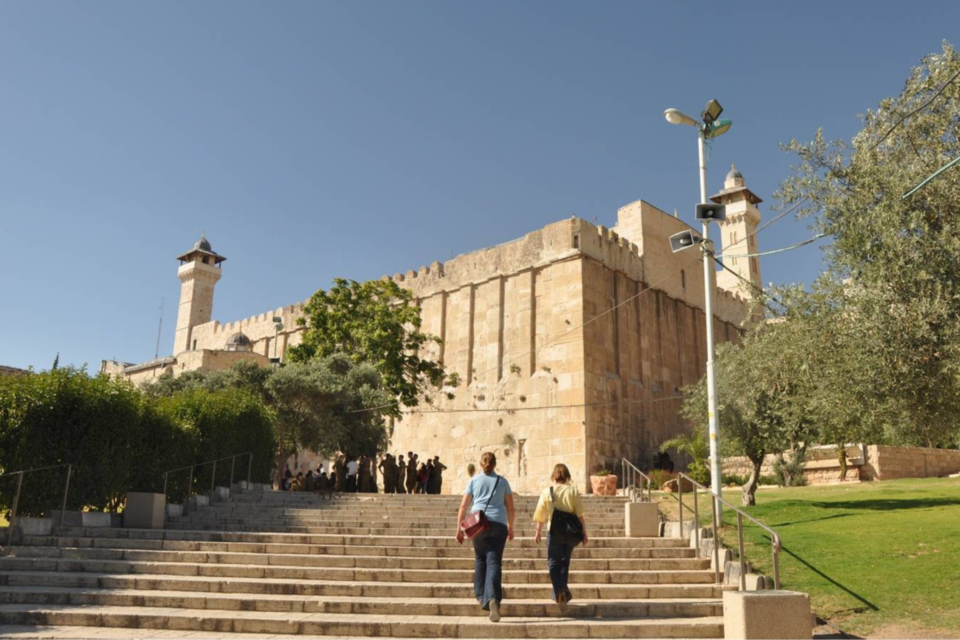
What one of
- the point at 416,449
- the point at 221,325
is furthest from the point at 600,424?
the point at 221,325

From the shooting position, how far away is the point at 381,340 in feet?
85.0

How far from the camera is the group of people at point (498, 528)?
24.0ft

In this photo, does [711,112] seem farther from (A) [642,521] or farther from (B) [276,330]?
(B) [276,330]

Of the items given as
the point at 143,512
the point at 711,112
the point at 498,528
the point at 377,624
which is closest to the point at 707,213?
the point at 711,112

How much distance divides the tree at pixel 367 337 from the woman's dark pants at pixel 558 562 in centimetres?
1814

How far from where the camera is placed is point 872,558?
1030 cm

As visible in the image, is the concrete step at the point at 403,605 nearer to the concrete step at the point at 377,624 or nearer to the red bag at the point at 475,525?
the concrete step at the point at 377,624

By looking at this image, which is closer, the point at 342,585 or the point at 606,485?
the point at 342,585

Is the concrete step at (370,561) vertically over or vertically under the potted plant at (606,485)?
under

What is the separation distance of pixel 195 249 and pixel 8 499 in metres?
48.3

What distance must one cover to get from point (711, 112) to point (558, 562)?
9.44m

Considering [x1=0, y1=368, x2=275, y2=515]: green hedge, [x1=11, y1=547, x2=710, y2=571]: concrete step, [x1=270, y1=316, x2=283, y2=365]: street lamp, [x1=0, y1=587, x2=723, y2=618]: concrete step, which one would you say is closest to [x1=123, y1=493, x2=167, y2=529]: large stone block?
[x1=0, y1=368, x2=275, y2=515]: green hedge

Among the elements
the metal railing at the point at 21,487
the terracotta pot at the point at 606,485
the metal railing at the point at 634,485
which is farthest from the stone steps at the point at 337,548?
the terracotta pot at the point at 606,485

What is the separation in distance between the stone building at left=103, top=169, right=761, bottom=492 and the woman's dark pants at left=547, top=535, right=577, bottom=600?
1669 centimetres
